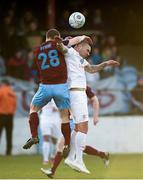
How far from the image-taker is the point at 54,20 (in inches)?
1190

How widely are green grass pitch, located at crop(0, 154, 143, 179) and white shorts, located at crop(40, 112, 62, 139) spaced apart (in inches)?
30.0

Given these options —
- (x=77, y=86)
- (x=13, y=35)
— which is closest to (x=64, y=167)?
(x=77, y=86)

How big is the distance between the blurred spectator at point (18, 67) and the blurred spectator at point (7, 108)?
56.5 inches

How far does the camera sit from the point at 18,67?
27703 millimetres

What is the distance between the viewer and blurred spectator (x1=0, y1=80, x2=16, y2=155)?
2603cm

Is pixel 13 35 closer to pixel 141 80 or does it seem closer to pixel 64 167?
pixel 141 80

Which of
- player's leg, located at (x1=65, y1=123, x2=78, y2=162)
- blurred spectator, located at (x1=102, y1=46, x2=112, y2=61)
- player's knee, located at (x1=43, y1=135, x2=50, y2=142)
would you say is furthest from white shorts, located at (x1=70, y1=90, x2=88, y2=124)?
blurred spectator, located at (x1=102, y1=46, x2=112, y2=61)

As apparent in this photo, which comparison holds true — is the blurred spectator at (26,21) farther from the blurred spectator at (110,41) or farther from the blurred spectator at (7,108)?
the blurred spectator at (7,108)

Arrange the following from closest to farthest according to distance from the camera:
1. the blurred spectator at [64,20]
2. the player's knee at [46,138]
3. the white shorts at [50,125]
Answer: the player's knee at [46,138], the white shorts at [50,125], the blurred spectator at [64,20]

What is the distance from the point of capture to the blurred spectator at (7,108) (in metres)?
26.0

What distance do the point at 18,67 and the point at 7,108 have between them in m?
1.94

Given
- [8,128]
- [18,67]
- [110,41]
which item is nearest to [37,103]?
[8,128]

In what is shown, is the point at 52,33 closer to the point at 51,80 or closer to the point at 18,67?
the point at 51,80

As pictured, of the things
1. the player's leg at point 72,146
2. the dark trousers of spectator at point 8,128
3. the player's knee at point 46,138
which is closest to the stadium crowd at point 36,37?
the dark trousers of spectator at point 8,128
